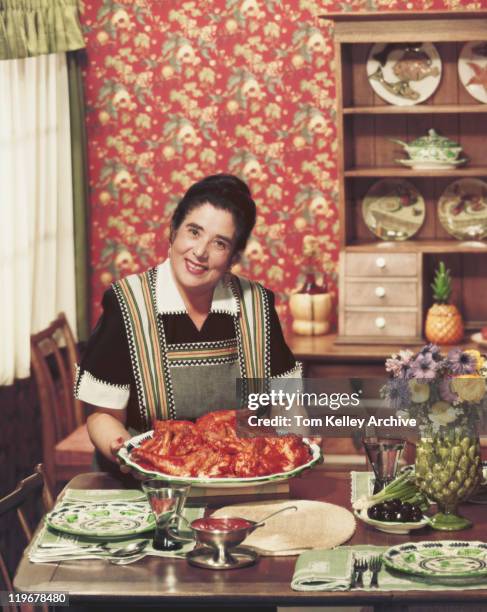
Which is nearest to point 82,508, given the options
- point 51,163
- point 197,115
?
point 51,163

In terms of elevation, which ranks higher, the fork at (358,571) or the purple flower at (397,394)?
the purple flower at (397,394)

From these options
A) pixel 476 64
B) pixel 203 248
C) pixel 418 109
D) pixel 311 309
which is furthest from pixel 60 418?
pixel 476 64

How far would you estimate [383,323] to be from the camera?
438cm

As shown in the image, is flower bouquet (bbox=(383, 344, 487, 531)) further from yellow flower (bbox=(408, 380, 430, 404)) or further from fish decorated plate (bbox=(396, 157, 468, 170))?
fish decorated plate (bbox=(396, 157, 468, 170))

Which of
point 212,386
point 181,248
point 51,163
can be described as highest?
point 51,163

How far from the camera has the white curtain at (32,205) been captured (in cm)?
396

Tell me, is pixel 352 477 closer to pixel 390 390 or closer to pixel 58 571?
pixel 390 390

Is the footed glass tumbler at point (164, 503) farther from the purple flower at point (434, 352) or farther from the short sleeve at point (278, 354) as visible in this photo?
the short sleeve at point (278, 354)

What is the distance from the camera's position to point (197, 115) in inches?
187

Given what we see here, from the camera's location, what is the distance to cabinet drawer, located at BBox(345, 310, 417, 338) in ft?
14.4

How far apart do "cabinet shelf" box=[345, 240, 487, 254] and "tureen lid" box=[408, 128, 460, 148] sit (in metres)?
0.42

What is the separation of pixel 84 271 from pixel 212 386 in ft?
7.14

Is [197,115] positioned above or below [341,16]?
below

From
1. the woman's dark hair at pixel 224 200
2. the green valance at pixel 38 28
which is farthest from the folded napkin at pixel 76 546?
the green valance at pixel 38 28
